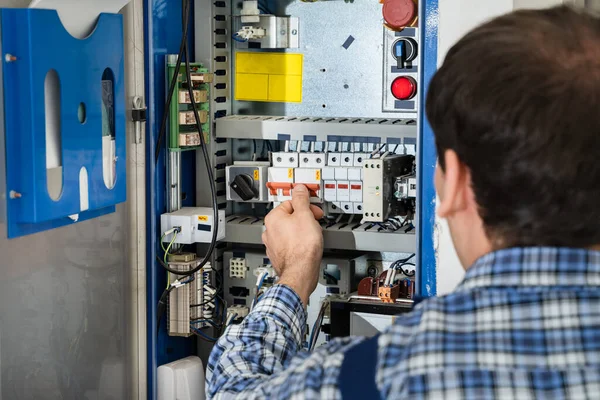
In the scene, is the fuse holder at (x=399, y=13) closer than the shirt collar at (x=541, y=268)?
No

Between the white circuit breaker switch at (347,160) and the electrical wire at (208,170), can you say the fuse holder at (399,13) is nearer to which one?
the white circuit breaker switch at (347,160)

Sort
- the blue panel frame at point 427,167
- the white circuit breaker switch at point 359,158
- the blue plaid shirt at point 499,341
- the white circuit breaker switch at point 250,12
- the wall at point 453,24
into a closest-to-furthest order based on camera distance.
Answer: the blue plaid shirt at point 499,341
the wall at point 453,24
the blue panel frame at point 427,167
the white circuit breaker switch at point 359,158
the white circuit breaker switch at point 250,12

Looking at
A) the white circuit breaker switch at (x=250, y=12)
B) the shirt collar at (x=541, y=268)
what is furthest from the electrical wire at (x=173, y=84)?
the shirt collar at (x=541, y=268)

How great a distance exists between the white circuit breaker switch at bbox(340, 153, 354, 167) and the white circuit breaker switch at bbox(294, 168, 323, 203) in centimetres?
8

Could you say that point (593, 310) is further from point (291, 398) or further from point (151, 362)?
point (151, 362)

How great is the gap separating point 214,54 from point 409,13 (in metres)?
0.73

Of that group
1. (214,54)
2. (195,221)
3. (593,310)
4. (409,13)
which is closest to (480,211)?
(593,310)

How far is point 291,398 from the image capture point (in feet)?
3.42

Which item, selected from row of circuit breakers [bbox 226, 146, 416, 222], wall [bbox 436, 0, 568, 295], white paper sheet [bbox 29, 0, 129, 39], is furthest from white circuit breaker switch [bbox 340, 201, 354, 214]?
white paper sheet [bbox 29, 0, 129, 39]

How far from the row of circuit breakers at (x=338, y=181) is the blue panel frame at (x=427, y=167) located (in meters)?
0.26

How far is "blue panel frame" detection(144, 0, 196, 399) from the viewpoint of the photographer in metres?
2.82

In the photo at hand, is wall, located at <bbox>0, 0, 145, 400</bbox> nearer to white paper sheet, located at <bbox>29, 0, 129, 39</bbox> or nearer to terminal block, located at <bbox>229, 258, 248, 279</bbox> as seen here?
white paper sheet, located at <bbox>29, 0, 129, 39</bbox>

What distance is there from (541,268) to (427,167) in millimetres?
1559

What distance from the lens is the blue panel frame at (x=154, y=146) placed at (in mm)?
2824
